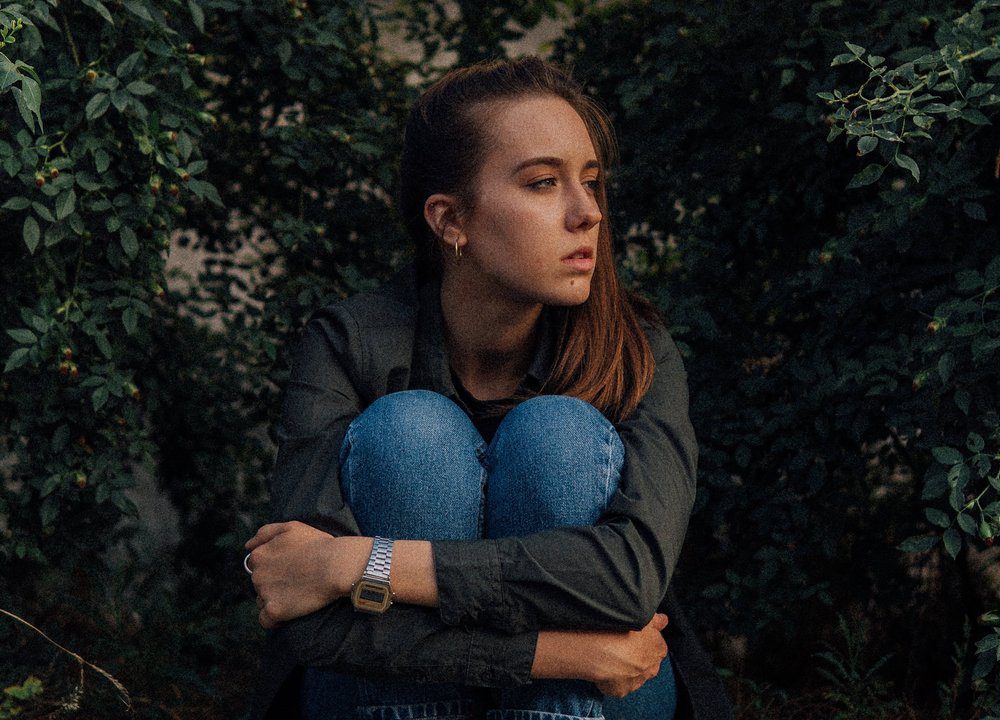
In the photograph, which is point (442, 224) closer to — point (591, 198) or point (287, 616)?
point (591, 198)

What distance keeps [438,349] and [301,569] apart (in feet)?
1.90

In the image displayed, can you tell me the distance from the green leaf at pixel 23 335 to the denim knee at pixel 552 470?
101 cm

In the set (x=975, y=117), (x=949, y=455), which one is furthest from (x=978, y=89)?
(x=949, y=455)

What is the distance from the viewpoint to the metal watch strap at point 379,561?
1666mm

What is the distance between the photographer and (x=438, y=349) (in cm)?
213

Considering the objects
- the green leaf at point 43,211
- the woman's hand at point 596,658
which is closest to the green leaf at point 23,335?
the green leaf at point 43,211

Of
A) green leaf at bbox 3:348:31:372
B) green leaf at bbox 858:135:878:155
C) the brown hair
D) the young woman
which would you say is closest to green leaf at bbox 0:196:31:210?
green leaf at bbox 3:348:31:372

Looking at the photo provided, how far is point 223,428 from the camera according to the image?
9.32 feet

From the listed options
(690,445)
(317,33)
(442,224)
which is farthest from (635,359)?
(317,33)

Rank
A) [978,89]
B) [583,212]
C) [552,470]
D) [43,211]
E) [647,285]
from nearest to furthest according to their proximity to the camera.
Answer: [552,470], [978,89], [583,212], [43,211], [647,285]

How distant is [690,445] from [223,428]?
1.41 m

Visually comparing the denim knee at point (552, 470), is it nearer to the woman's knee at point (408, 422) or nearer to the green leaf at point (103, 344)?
the woman's knee at point (408, 422)

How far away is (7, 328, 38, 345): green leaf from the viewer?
2.14 metres

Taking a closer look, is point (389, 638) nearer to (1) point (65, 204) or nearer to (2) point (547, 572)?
(2) point (547, 572)
